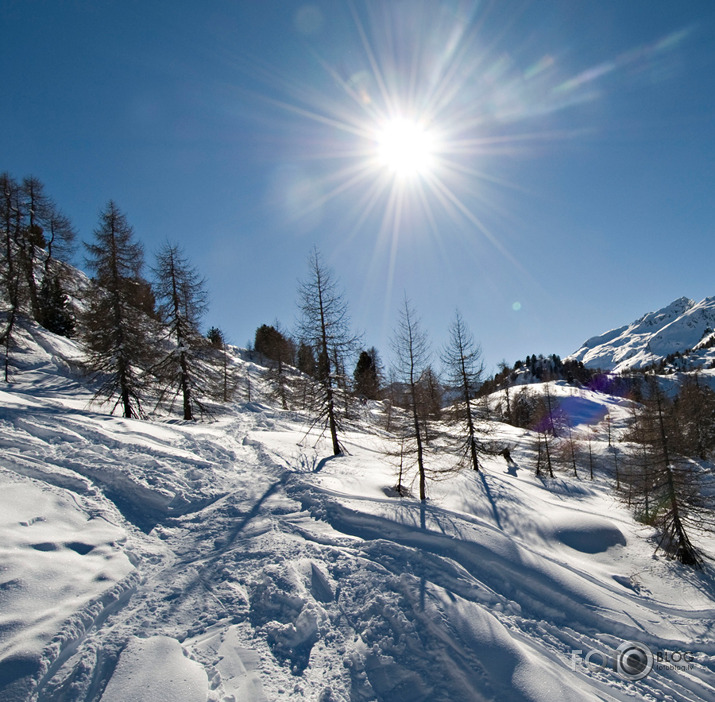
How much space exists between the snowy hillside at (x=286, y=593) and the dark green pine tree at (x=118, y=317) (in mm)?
6818

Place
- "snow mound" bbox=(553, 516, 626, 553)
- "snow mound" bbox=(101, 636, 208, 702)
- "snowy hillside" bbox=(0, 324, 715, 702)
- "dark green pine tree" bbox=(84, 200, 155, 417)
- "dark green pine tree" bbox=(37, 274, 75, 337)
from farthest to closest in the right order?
"dark green pine tree" bbox=(37, 274, 75, 337) < "dark green pine tree" bbox=(84, 200, 155, 417) < "snow mound" bbox=(553, 516, 626, 553) < "snowy hillside" bbox=(0, 324, 715, 702) < "snow mound" bbox=(101, 636, 208, 702)

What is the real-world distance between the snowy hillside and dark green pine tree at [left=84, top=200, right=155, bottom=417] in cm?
682

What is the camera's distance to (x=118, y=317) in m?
17.9

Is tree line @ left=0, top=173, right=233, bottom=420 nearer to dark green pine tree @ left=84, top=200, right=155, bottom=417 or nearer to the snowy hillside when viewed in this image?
dark green pine tree @ left=84, top=200, right=155, bottom=417

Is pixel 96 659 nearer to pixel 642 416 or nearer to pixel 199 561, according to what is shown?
pixel 199 561

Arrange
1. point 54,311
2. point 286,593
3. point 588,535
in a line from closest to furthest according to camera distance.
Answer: point 286,593
point 588,535
point 54,311

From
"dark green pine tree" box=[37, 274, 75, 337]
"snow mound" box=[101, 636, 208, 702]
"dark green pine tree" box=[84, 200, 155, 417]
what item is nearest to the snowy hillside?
"snow mound" box=[101, 636, 208, 702]

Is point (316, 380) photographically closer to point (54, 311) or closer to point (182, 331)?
point (182, 331)

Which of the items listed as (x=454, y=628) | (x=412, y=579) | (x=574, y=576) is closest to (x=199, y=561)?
(x=412, y=579)

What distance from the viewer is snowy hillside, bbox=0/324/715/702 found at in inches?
168

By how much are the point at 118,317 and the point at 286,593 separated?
1830 centimetres

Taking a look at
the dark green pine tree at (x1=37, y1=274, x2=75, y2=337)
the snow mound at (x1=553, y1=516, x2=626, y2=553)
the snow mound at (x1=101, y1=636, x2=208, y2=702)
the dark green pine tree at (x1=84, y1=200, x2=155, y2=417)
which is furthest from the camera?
the dark green pine tree at (x1=37, y1=274, x2=75, y2=337)

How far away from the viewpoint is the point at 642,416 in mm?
13727

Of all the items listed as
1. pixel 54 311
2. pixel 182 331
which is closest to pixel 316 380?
pixel 182 331
